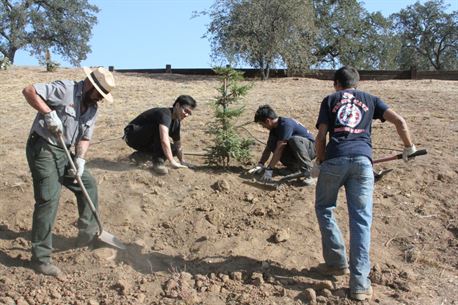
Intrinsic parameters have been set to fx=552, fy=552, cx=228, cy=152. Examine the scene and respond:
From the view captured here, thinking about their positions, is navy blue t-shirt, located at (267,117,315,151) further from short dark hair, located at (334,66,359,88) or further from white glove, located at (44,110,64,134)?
white glove, located at (44,110,64,134)

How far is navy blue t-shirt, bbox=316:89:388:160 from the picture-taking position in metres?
4.22

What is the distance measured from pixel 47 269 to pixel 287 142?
3052 millimetres

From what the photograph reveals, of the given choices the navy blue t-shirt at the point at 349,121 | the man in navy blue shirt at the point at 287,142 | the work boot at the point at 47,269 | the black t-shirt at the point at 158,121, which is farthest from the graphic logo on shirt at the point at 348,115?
the black t-shirt at the point at 158,121

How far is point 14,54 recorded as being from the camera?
85.3 feet

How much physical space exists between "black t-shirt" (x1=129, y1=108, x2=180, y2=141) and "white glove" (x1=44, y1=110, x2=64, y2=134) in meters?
2.16

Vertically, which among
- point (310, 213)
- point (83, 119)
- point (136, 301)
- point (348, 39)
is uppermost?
point (348, 39)

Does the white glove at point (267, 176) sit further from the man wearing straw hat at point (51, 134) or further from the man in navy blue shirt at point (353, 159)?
the man wearing straw hat at point (51, 134)

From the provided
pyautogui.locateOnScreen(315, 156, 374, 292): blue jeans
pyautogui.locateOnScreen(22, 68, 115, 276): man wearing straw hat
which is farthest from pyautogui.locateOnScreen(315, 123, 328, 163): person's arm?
pyautogui.locateOnScreen(22, 68, 115, 276): man wearing straw hat

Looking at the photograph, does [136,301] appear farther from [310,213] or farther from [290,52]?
[290,52]

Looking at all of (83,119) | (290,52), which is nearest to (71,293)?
(83,119)

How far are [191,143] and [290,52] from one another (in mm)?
8654

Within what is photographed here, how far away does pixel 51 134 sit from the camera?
14.7 feet

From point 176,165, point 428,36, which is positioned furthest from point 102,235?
point 428,36

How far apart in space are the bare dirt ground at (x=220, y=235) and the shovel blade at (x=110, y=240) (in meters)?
0.07
